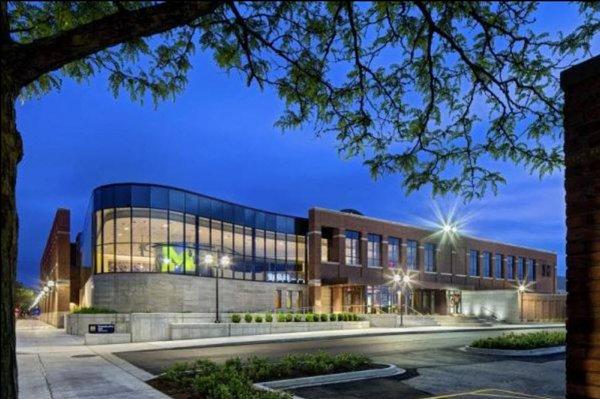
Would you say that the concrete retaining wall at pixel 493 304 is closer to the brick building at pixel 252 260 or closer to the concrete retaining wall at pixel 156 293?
the brick building at pixel 252 260

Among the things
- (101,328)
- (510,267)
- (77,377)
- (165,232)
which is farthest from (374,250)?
(77,377)

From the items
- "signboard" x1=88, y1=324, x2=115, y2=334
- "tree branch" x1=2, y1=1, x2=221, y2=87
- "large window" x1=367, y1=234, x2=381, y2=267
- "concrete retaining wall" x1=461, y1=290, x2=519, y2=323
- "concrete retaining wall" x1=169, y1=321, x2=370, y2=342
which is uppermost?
"tree branch" x1=2, y1=1, x2=221, y2=87

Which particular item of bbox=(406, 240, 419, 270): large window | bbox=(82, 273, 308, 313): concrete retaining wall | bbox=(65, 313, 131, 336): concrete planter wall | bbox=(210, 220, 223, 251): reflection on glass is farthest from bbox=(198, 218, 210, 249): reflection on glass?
bbox=(406, 240, 419, 270): large window

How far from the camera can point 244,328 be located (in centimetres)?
3269

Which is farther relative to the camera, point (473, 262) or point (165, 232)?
point (473, 262)

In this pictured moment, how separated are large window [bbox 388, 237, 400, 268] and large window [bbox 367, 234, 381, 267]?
4.92ft

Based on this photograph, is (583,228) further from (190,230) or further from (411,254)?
(411,254)

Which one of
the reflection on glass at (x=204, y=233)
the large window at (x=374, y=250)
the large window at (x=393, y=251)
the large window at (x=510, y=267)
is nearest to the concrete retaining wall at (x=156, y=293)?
the reflection on glass at (x=204, y=233)

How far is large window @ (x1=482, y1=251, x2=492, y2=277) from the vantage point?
2694 inches

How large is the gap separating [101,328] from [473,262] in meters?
50.3

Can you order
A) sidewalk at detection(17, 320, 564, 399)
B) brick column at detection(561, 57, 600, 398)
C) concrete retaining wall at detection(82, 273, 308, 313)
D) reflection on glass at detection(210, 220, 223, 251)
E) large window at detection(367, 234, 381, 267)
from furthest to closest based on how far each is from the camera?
large window at detection(367, 234, 381, 267), reflection on glass at detection(210, 220, 223, 251), concrete retaining wall at detection(82, 273, 308, 313), sidewalk at detection(17, 320, 564, 399), brick column at detection(561, 57, 600, 398)

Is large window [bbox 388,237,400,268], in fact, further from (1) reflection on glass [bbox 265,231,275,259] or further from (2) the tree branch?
(2) the tree branch

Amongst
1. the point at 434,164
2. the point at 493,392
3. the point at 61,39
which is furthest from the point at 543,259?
the point at 61,39

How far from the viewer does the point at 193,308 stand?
39.6 meters
